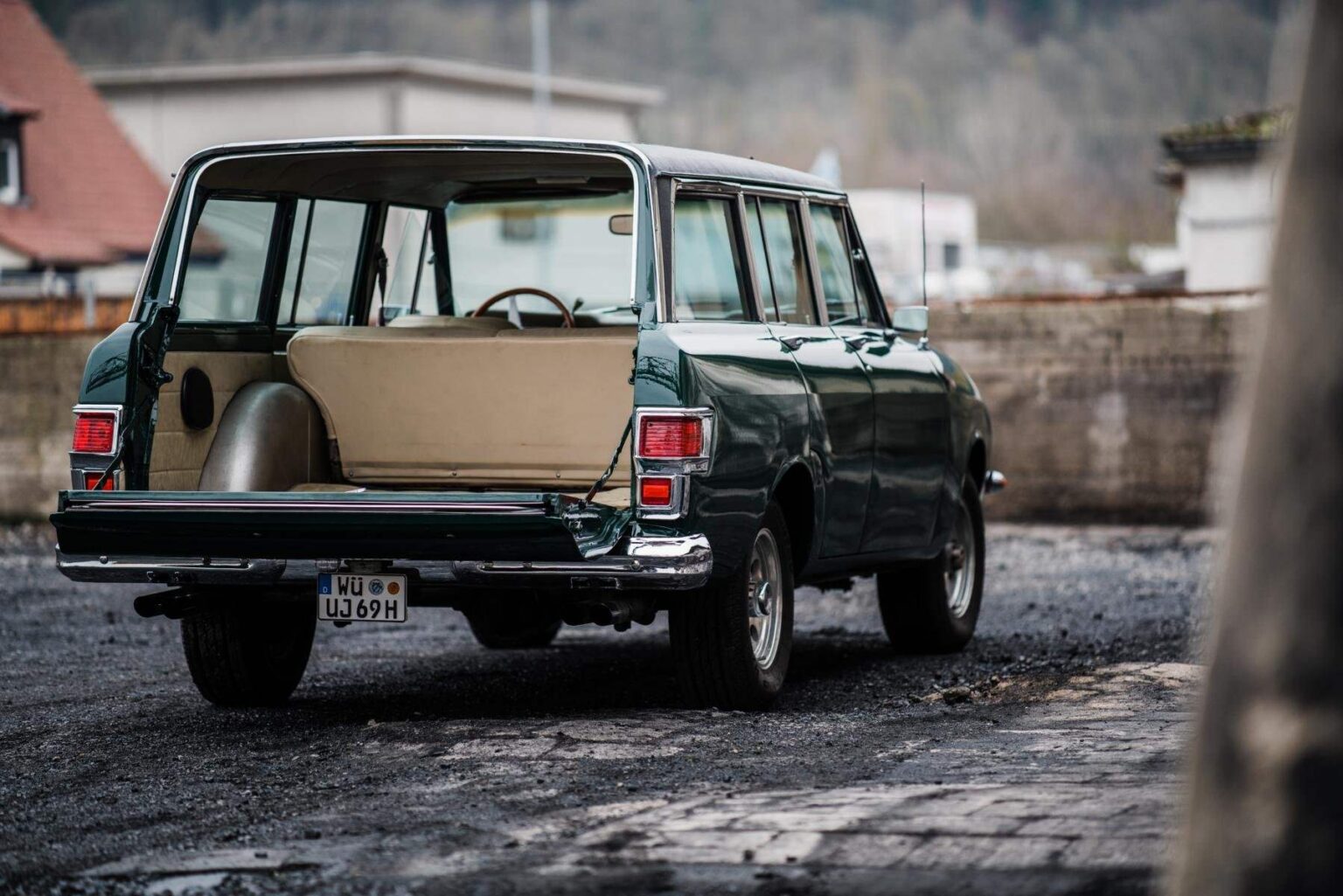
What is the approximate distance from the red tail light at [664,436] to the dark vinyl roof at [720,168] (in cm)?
98

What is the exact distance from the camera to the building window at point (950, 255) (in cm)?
9406

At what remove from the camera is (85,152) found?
143 feet

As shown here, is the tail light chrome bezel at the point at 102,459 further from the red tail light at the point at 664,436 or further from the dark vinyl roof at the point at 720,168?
the dark vinyl roof at the point at 720,168

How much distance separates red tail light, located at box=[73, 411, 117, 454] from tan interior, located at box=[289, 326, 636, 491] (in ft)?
3.58

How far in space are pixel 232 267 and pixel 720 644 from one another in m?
2.37

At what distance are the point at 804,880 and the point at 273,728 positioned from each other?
3368mm

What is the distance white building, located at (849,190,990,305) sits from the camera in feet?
234

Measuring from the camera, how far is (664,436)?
23.1ft

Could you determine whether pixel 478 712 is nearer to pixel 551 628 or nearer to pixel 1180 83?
pixel 551 628

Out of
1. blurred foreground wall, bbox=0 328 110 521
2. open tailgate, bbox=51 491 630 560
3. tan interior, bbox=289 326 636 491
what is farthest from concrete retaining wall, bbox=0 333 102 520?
open tailgate, bbox=51 491 630 560

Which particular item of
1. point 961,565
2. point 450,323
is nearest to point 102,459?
point 450,323

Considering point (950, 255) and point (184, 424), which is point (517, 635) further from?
point (950, 255)

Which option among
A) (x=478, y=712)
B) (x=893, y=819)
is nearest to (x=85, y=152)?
(x=478, y=712)

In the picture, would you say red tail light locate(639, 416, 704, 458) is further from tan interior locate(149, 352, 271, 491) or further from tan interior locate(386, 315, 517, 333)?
tan interior locate(149, 352, 271, 491)
